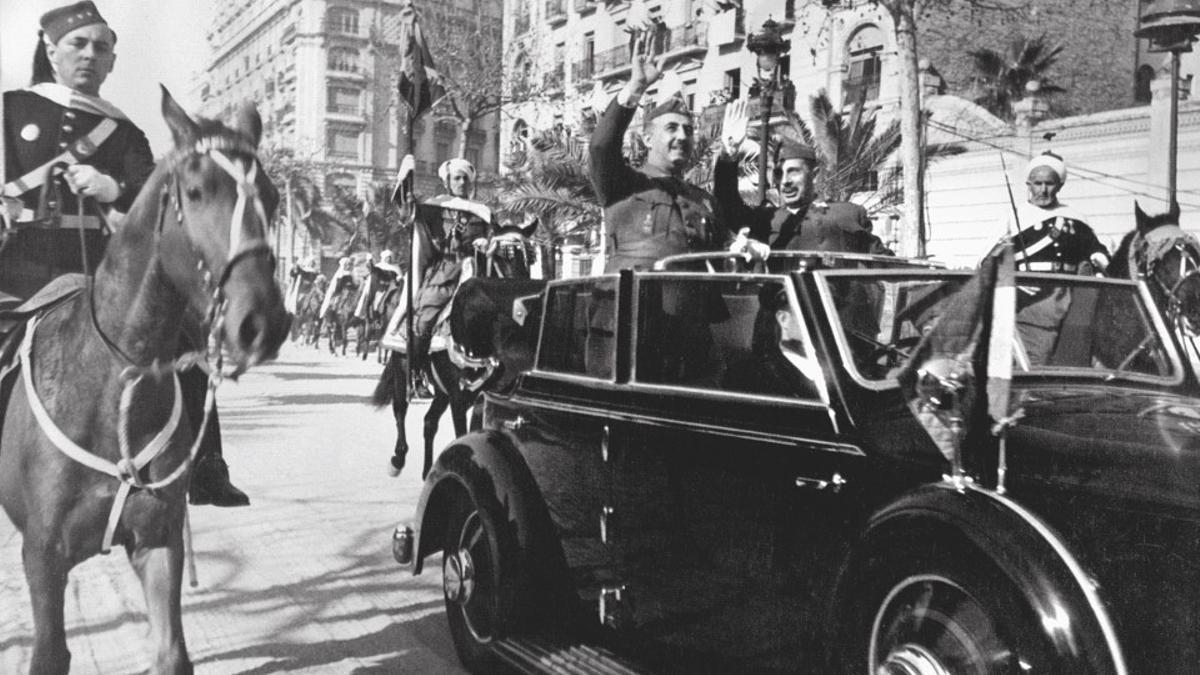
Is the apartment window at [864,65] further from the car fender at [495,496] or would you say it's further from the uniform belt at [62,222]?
the uniform belt at [62,222]

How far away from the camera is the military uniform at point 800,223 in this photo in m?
5.10

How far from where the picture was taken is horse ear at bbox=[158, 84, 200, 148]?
9.34 feet

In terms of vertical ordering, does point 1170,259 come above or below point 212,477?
above

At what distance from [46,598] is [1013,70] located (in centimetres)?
406

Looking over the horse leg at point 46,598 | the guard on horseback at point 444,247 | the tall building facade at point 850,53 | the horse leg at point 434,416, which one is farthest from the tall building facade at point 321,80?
the horse leg at point 434,416

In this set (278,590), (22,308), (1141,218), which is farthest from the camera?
(278,590)

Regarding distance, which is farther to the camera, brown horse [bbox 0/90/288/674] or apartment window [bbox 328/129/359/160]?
apartment window [bbox 328/129/359/160]

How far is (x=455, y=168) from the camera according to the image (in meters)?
7.94

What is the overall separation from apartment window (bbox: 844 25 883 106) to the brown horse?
4153mm

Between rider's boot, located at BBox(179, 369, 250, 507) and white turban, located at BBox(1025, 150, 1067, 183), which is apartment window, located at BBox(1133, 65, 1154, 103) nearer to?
white turban, located at BBox(1025, 150, 1067, 183)

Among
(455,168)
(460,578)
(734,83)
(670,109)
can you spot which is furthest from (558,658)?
(455,168)

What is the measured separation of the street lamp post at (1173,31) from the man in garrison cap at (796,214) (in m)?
1.46

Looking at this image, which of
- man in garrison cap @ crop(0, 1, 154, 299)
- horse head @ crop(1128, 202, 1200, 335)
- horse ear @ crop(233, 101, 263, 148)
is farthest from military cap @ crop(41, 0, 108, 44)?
horse head @ crop(1128, 202, 1200, 335)

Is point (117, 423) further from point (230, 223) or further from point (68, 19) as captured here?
point (68, 19)
